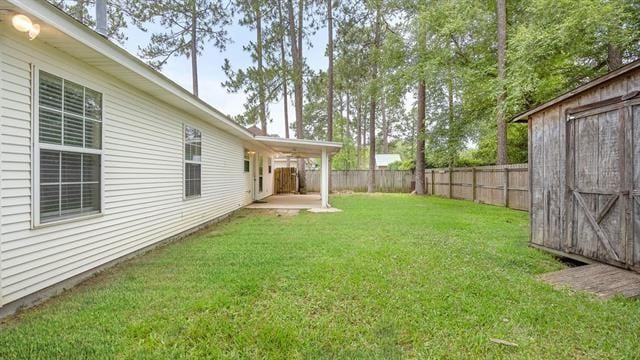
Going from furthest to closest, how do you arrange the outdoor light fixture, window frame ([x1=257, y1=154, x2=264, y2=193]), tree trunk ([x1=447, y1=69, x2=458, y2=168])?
window frame ([x1=257, y1=154, x2=264, y2=193])
tree trunk ([x1=447, y1=69, x2=458, y2=168])
the outdoor light fixture

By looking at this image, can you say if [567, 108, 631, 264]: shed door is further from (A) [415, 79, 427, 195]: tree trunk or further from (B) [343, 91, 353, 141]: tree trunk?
(B) [343, 91, 353, 141]: tree trunk

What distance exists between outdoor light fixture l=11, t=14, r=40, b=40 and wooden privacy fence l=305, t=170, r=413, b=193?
1749cm

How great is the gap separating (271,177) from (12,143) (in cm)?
1484

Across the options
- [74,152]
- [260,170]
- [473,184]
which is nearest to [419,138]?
[473,184]

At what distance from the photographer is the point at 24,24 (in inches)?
105

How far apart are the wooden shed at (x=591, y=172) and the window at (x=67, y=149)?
6398 mm

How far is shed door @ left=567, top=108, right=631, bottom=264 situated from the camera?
3746 mm

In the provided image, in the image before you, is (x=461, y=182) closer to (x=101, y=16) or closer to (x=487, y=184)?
(x=487, y=184)

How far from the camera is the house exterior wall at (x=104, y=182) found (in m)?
2.87

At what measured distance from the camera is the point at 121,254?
14.7 ft

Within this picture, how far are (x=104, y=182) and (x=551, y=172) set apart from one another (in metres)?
6.44

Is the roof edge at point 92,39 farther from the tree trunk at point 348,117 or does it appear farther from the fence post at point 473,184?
the tree trunk at point 348,117

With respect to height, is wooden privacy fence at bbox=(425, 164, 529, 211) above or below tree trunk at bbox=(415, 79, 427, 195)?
below

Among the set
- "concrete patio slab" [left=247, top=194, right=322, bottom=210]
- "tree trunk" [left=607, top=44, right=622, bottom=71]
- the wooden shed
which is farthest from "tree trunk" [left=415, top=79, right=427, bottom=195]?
the wooden shed
